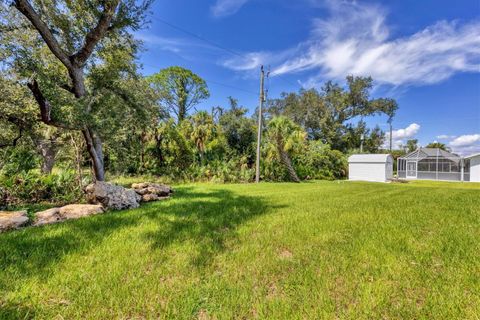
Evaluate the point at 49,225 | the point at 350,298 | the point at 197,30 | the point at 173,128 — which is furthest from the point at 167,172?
the point at 350,298

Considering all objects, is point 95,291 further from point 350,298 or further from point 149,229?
point 350,298

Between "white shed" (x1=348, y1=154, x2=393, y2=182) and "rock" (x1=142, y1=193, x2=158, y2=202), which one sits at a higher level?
"white shed" (x1=348, y1=154, x2=393, y2=182)

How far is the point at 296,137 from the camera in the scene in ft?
48.1

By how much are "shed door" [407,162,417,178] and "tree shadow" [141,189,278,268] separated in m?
25.0

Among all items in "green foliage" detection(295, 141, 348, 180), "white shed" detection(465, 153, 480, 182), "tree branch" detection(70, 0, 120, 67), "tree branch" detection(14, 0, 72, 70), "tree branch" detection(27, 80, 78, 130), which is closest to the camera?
"tree branch" detection(27, 80, 78, 130)

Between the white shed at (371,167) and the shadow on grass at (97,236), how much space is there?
19.0 meters

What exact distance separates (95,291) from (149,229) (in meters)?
1.61

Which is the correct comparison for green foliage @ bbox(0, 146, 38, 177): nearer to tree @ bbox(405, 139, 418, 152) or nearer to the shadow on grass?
the shadow on grass

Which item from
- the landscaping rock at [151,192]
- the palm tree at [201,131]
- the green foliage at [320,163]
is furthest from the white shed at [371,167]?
the landscaping rock at [151,192]

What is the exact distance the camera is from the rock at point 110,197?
204 inches

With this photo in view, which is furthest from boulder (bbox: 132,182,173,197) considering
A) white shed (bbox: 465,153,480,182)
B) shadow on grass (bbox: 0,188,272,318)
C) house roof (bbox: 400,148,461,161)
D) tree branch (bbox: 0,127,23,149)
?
house roof (bbox: 400,148,461,161)

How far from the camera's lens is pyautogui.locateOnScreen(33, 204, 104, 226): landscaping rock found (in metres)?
4.04

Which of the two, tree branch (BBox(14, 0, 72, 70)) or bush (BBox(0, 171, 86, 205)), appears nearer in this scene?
tree branch (BBox(14, 0, 72, 70))

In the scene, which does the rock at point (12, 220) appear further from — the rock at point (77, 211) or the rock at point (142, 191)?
the rock at point (142, 191)
